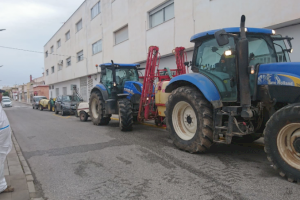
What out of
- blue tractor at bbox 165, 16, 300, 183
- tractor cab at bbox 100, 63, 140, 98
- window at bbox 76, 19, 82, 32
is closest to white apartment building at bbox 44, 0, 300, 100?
window at bbox 76, 19, 82, 32

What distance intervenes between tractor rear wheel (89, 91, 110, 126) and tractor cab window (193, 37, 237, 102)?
5771mm

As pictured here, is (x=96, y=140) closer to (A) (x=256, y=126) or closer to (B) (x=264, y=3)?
(A) (x=256, y=126)

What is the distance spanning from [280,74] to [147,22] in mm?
12841

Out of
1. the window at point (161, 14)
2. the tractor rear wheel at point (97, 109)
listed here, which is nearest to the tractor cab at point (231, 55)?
the tractor rear wheel at point (97, 109)

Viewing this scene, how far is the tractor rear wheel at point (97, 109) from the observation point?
34.2 feet

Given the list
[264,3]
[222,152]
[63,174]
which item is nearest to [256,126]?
[222,152]

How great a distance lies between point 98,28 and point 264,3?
17.5 m

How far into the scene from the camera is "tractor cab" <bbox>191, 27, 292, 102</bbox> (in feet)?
15.6

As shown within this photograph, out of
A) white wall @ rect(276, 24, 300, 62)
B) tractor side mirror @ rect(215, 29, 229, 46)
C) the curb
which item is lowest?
the curb

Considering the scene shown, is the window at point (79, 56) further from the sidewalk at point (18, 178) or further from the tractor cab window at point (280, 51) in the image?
the tractor cab window at point (280, 51)

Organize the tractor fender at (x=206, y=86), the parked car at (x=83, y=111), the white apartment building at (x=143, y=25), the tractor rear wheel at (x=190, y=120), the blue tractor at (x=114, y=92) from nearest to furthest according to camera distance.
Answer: the tractor fender at (x=206, y=86), the tractor rear wheel at (x=190, y=120), the white apartment building at (x=143, y=25), the blue tractor at (x=114, y=92), the parked car at (x=83, y=111)

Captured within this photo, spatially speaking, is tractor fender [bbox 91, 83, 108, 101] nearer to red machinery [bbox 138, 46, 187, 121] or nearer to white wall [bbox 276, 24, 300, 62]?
red machinery [bbox 138, 46, 187, 121]

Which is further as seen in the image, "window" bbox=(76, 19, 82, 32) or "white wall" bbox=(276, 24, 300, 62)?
"window" bbox=(76, 19, 82, 32)

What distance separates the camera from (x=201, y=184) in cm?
385
